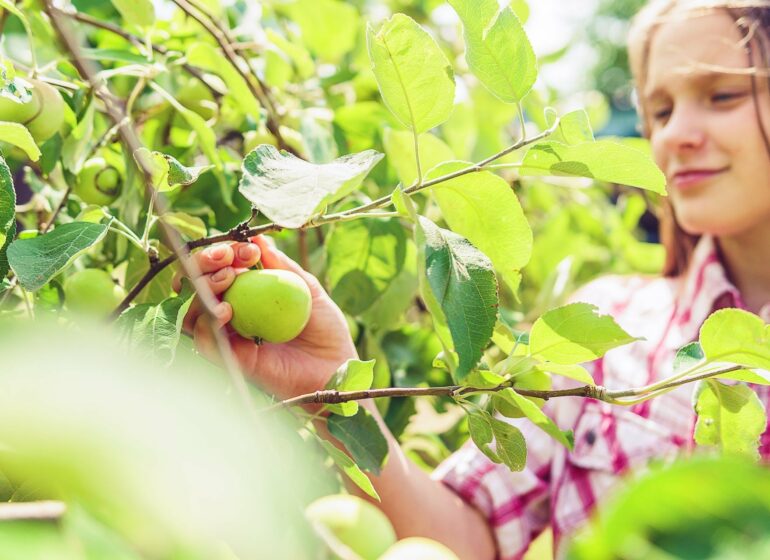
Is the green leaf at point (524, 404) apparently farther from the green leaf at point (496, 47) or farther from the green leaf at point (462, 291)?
the green leaf at point (496, 47)

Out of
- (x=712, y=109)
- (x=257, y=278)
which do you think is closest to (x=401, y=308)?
(x=257, y=278)

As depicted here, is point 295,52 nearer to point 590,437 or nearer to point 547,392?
point 547,392

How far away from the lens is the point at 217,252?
0.54 m

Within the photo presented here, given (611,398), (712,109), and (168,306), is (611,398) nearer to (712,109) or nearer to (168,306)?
(168,306)

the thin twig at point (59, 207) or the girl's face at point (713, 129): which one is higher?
the thin twig at point (59, 207)

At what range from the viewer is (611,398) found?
479mm

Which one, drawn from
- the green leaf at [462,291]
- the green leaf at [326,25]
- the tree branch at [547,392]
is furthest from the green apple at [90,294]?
the green leaf at [326,25]

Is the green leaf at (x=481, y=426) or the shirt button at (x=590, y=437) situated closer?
the green leaf at (x=481, y=426)

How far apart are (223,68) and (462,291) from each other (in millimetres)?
335

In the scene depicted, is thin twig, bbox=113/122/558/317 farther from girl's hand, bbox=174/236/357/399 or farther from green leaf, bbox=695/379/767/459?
green leaf, bbox=695/379/767/459

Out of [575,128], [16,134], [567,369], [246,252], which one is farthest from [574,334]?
[16,134]

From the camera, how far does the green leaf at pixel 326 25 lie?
99 centimetres

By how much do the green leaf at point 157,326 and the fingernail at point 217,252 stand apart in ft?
0.18

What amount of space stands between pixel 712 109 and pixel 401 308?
541 mm
